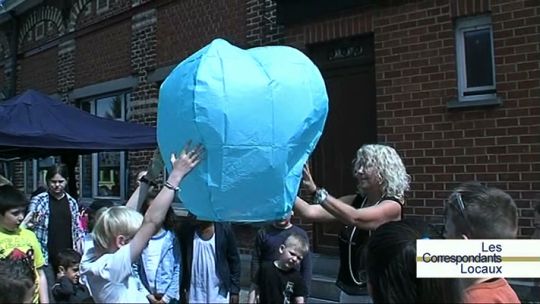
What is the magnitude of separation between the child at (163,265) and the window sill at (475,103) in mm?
3036

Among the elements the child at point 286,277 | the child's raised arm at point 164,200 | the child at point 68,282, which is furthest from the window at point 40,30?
the child's raised arm at point 164,200

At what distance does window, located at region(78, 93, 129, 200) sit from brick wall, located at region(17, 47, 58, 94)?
1.66 metres

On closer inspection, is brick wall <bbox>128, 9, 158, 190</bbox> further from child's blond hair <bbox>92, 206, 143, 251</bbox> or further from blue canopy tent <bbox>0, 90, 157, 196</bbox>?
child's blond hair <bbox>92, 206, 143, 251</bbox>

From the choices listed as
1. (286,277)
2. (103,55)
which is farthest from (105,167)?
(286,277)

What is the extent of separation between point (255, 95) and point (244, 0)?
6537mm

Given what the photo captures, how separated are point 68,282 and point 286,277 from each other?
5.80 ft

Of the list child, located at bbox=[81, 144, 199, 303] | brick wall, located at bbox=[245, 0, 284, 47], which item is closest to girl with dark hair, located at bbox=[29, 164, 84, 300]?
brick wall, located at bbox=[245, 0, 284, 47]

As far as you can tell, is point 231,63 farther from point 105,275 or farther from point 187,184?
point 105,275

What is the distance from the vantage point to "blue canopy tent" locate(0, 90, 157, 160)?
6.82 m

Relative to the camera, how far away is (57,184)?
21.5 feet

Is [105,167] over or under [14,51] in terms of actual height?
under

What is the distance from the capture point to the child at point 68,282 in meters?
4.81

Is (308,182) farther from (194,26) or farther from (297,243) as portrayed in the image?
(194,26)

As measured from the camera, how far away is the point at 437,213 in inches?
254
